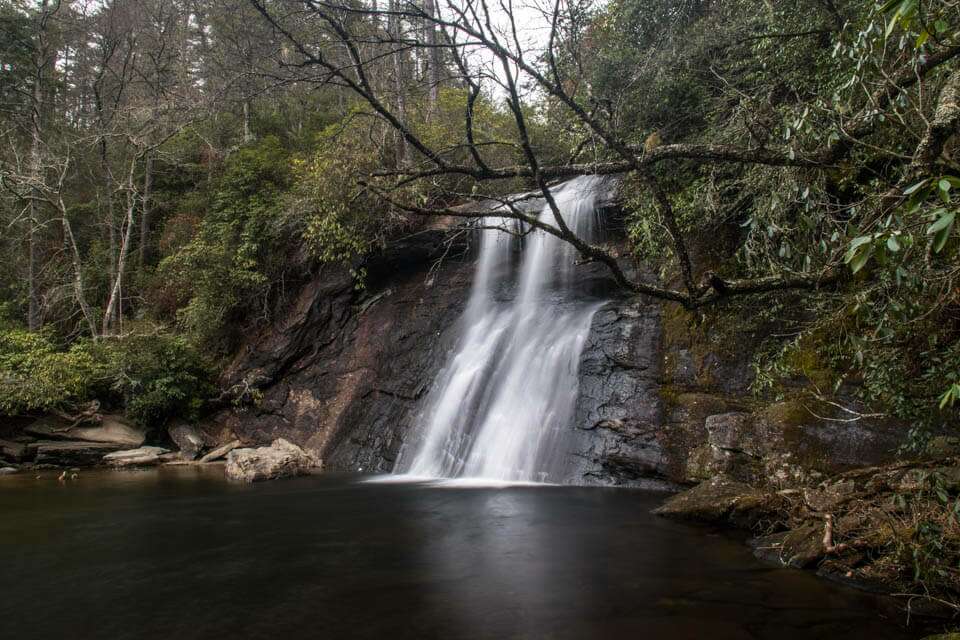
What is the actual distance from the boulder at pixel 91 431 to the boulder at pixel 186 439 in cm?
75

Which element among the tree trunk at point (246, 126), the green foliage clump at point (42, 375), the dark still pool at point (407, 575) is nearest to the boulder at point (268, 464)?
the dark still pool at point (407, 575)

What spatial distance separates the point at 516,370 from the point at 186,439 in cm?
897

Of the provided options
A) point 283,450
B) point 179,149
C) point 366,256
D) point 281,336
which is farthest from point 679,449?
point 179,149

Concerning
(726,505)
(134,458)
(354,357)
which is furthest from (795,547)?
(134,458)

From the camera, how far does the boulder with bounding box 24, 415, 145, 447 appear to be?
14141 millimetres

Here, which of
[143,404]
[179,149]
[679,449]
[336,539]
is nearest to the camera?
[336,539]

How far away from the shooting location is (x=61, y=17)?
19.3 meters

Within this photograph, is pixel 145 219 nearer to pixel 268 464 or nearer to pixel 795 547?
pixel 268 464

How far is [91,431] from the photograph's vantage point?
14.5 metres

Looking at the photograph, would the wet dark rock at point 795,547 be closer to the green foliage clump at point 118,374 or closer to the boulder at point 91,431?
the green foliage clump at point 118,374

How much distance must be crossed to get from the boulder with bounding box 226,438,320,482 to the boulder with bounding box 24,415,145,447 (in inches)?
159

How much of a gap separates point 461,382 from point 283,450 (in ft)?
13.6

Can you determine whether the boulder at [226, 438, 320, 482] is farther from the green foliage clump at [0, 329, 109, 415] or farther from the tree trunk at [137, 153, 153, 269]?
the tree trunk at [137, 153, 153, 269]

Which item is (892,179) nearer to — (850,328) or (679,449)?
(850,328)
